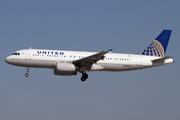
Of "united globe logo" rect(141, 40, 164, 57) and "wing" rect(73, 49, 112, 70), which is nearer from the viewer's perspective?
"wing" rect(73, 49, 112, 70)

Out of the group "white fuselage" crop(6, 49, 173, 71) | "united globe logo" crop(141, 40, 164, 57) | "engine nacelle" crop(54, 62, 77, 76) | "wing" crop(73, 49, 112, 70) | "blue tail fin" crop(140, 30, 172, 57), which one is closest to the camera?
"wing" crop(73, 49, 112, 70)

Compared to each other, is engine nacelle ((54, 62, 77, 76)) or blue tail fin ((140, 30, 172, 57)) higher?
blue tail fin ((140, 30, 172, 57))

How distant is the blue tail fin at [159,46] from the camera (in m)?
47.6

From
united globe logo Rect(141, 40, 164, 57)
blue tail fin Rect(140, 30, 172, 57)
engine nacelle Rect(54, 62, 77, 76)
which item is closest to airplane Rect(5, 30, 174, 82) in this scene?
engine nacelle Rect(54, 62, 77, 76)

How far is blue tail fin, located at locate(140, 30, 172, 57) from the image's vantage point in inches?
1875

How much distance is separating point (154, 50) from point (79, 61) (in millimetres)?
12269

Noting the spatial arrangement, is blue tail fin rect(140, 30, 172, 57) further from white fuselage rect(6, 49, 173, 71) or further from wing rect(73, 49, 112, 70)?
wing rect(73, 49, 112, 70)

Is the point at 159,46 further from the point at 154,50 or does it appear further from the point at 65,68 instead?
the point at 65,68

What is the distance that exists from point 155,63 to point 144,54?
2529mm

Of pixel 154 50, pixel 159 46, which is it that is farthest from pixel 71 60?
pixel 159 46

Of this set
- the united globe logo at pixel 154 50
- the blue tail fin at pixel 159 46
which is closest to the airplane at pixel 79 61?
the united globe logo at pixel 154 50

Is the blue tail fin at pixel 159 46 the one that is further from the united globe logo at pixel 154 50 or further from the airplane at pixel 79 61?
the airplane at pixel 79 61

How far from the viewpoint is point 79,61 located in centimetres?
4219

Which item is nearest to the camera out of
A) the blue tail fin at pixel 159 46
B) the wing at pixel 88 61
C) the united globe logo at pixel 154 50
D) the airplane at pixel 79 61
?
the wing at pixel 88 61
